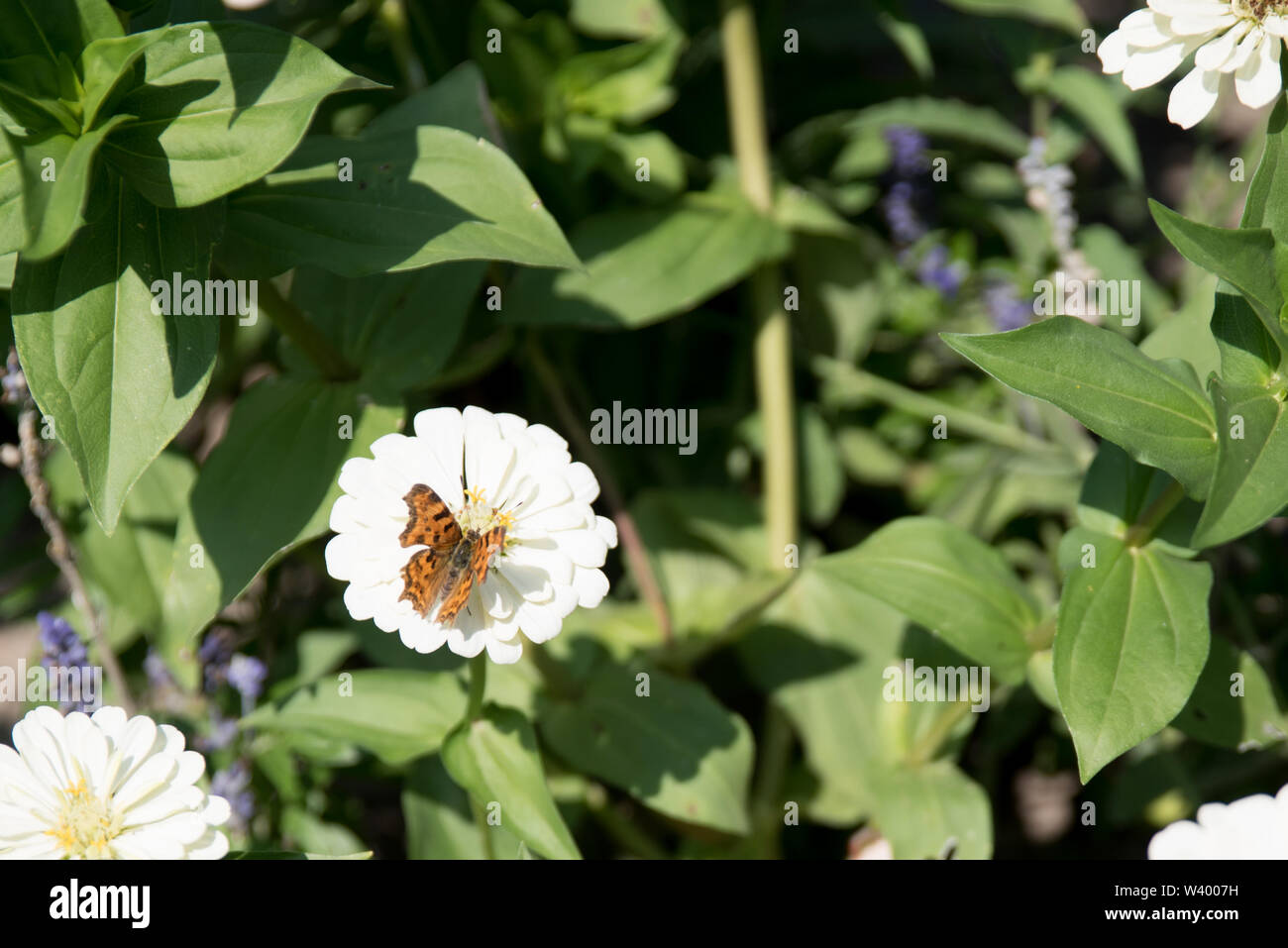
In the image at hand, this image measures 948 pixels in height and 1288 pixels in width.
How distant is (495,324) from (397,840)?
1.05m

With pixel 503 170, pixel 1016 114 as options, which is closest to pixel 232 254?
pixel 503 170

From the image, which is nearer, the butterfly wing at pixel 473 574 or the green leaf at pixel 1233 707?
the butterfly wing at pixel 473 574

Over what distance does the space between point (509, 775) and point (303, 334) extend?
0.68 m

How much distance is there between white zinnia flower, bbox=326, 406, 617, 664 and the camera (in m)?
1.22

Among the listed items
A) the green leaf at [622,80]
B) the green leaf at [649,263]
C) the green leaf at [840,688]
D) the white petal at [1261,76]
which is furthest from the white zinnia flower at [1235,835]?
the green leaf at [622,80]

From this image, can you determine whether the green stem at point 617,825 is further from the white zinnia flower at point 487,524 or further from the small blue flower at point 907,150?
the small blue flower at point 907,150

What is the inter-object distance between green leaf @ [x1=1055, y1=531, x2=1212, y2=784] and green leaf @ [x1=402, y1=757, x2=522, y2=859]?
0.90 m

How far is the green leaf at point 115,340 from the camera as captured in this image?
124cm

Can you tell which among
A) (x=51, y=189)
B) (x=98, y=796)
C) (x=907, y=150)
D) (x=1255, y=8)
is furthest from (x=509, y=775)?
(x=907, y=150)

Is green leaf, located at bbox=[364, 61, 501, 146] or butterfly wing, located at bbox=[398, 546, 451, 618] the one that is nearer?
butterfly wing, located at bbox=[398, 546, 451, 618]

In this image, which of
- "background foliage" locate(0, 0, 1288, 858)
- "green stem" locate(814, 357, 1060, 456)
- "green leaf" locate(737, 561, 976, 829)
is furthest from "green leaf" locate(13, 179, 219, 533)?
"green stem" locate(814, 357, 1060, 456)

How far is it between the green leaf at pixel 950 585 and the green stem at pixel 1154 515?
0.67 ft

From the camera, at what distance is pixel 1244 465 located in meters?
1.14

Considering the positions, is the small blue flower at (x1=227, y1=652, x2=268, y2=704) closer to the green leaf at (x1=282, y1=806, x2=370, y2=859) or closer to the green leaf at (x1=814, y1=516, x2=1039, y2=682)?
the green leaf at (x1=282, y1=806, x2=370, y2=859)
